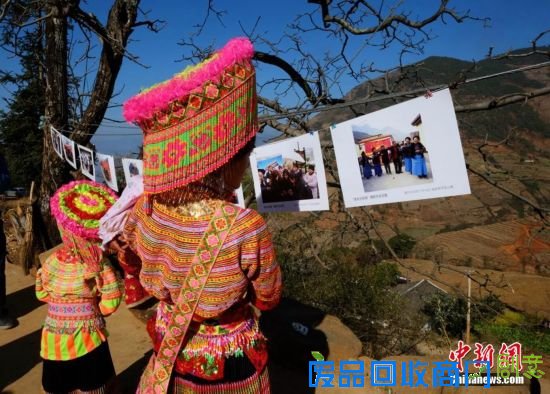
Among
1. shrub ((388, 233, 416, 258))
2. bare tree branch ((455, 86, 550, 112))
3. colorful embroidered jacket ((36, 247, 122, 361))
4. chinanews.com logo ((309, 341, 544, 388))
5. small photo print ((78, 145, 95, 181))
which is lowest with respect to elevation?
chinanews.com logo ((309, 341, 544, 388))

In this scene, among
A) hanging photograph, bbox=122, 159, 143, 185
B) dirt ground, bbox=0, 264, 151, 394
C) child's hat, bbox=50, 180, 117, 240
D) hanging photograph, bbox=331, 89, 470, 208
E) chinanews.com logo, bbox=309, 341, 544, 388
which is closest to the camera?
hanging photograph, bbox=331, 89, 470, 208

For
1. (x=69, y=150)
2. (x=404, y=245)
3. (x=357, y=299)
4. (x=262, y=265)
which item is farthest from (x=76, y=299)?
(x=404, y=245)

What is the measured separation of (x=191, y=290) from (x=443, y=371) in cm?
251

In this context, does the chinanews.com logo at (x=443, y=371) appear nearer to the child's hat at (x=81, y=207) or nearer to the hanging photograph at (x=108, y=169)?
the child's hat at (x=81, y=207)

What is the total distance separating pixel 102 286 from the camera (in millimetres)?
2645

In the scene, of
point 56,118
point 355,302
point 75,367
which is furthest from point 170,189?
point 56,118

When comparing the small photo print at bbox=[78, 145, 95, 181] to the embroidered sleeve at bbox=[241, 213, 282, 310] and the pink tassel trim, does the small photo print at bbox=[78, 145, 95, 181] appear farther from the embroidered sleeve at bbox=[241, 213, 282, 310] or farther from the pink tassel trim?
the embroidered sleeve at bbox=[241, 213, 282, 310]

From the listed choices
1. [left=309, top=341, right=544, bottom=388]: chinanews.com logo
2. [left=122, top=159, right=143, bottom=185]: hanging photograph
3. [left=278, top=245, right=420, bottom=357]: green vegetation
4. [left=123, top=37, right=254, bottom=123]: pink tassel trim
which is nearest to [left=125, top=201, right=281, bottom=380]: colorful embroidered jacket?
[left=123, top=37, right=254, bottom=123]: pink tassel trim

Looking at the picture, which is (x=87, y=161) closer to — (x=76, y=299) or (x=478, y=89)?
(x=76, y=299)

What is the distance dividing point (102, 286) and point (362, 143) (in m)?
1.99

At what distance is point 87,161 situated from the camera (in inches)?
205

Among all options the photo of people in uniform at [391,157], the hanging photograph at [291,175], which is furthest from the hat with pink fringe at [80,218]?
the photo of people in uniform at [391,157]

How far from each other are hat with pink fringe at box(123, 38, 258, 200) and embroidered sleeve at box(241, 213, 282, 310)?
31cm

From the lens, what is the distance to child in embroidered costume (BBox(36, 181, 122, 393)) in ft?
8.45
